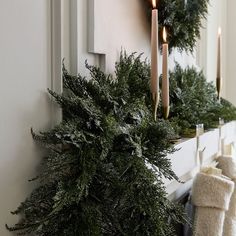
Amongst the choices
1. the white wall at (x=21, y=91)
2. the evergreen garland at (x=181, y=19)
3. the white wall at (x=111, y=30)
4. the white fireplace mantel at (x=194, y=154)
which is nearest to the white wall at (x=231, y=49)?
the white fireplace mantel at (x=194, y=154)

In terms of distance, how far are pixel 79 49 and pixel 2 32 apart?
20cm

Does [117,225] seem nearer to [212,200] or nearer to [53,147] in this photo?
[53,147]

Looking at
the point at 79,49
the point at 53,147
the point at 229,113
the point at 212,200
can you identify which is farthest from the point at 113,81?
the point at 229,113

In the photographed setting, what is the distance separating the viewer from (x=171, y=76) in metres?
1.11

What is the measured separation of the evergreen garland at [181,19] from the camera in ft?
3.35

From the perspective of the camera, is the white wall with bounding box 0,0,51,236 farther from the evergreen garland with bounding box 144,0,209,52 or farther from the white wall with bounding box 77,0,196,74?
the evergreen garland with bounding box 144,0,209,52

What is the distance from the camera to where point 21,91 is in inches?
22.3

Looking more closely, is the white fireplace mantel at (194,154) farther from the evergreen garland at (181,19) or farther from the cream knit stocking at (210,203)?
the evergreen garland at (181,19)

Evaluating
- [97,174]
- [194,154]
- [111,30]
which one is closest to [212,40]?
[194,154]

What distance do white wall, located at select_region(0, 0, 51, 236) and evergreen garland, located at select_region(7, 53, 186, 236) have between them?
2cm

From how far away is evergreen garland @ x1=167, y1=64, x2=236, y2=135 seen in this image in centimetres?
101

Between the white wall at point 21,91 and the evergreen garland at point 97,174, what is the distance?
0.02 metres

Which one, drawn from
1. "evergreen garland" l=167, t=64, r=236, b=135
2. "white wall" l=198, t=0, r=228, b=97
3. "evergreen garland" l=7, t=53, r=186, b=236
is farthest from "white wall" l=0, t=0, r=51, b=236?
"white wall" l=198, t=0, r=228, b=97

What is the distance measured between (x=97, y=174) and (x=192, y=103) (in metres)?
0.58
